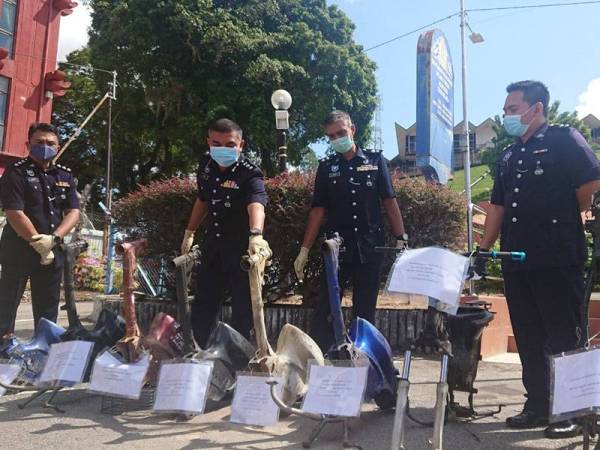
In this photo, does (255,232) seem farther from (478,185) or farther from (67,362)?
(478,185)

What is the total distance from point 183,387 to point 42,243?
161 cm

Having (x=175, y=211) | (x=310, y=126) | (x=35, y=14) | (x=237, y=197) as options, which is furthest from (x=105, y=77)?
(x=237, y=197)

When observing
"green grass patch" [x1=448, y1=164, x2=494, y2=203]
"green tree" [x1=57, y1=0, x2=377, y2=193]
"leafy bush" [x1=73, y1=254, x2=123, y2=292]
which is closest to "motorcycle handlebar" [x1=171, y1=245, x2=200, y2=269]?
"leafy bush" [x1=73, y1=254, x2=123, y2=292]

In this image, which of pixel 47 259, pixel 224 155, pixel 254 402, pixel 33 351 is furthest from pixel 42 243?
pixel 254 402

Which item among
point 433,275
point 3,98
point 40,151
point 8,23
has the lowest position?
point 433,275

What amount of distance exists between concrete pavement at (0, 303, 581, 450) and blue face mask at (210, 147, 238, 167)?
163 cm

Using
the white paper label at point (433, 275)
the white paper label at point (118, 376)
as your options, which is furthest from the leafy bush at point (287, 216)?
the white paper label at point (433, 275)

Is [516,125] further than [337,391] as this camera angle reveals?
Yes

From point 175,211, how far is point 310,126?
53.3 feet

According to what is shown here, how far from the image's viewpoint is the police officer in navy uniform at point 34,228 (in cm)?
379

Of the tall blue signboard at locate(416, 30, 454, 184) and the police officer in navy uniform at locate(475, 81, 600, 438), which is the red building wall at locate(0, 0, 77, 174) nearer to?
the tall blue signboard at locate(416, 30, 454, 184)

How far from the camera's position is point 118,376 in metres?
3.10

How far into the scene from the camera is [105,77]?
2214 cm

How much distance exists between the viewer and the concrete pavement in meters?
2.66
